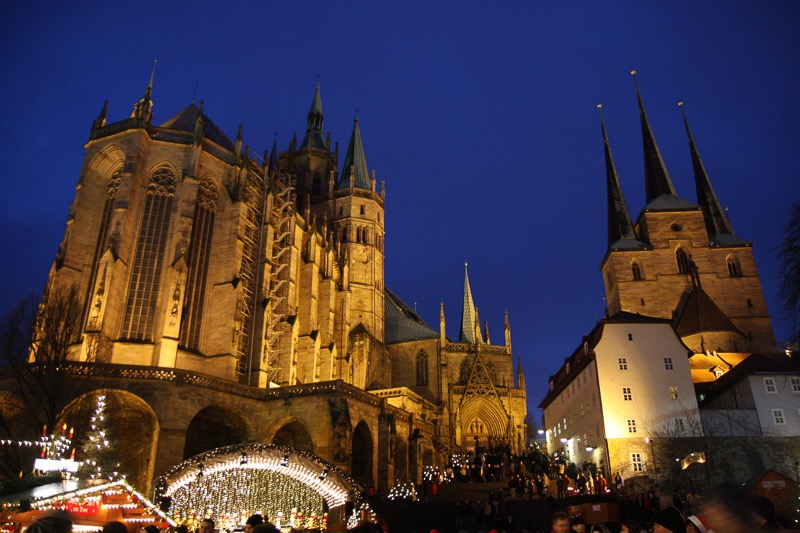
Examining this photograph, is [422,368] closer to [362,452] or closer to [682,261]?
[362,452]

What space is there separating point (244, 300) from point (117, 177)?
8953mm

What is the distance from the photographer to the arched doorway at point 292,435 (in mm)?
26050

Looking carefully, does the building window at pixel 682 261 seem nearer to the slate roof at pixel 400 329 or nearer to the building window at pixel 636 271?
the building window at pixel 636 271

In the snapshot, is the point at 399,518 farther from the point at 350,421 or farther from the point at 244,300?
the point at 244,300

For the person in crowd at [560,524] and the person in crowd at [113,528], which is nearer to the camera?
the person in crowd at [113,528]

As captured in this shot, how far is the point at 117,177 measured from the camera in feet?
98.6

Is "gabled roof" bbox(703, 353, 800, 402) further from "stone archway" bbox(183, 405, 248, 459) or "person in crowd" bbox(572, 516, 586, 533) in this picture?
"person in crowd" bbox(572, 516, 586, 533)

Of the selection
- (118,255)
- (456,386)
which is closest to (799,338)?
(118,255)

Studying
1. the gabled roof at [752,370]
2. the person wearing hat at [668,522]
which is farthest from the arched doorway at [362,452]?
the person wearing hat at [668,522]

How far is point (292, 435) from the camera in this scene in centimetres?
2700

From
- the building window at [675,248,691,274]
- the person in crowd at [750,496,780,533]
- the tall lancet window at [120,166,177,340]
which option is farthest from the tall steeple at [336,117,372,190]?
the person in crowd at [750,496,780,533]

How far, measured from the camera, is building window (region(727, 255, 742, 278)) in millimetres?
47250

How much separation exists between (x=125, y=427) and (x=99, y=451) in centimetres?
130

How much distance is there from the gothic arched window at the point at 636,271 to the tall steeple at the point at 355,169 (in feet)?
74.3
